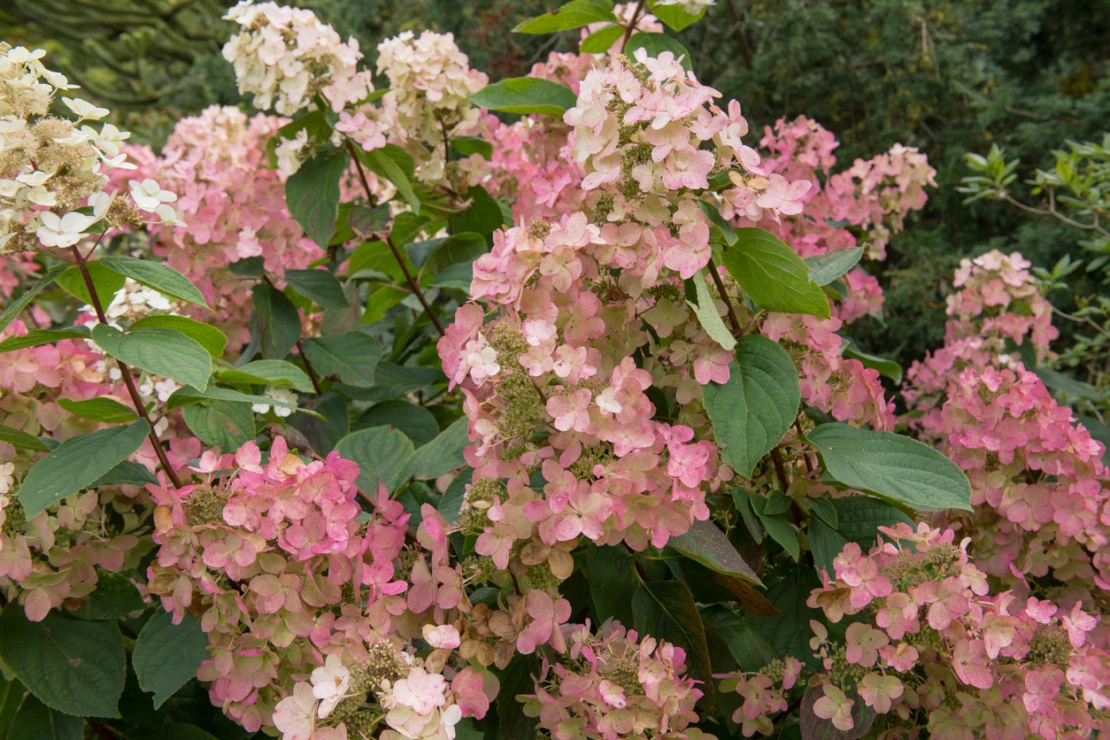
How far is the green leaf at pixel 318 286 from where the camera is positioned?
153 centimetres

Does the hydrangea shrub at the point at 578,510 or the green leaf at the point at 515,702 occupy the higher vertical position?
the hydrangea shrub at the point at 578,510

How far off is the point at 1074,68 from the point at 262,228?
3758 millimetres

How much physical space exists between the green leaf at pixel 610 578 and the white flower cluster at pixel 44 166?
631mm

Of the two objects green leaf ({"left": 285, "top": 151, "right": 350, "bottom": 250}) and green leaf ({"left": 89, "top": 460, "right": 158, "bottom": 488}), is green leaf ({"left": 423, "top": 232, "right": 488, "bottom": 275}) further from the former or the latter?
green leaf ({"left": 89, "top": 460, "right": 158, "bottom": 488})

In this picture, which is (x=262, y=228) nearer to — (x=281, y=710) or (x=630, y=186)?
(x=630, y=186)

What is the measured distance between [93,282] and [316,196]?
A: 0.59 metres

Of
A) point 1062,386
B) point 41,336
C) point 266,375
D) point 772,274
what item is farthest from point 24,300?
point 1062,386

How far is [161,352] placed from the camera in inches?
35.9

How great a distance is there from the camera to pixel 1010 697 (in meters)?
0.95

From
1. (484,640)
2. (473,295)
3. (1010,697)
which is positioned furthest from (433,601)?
(1010,697)

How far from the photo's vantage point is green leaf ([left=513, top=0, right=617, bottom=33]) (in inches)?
57.0

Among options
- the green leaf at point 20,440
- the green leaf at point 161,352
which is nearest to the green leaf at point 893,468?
the green leaf at point 161,352

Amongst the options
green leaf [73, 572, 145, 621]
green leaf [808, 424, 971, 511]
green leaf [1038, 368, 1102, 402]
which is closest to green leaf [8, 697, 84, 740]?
green leaf [73, 572, 145, 621]

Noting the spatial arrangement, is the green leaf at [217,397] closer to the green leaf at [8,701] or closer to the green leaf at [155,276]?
the green leaf at [155,276]
